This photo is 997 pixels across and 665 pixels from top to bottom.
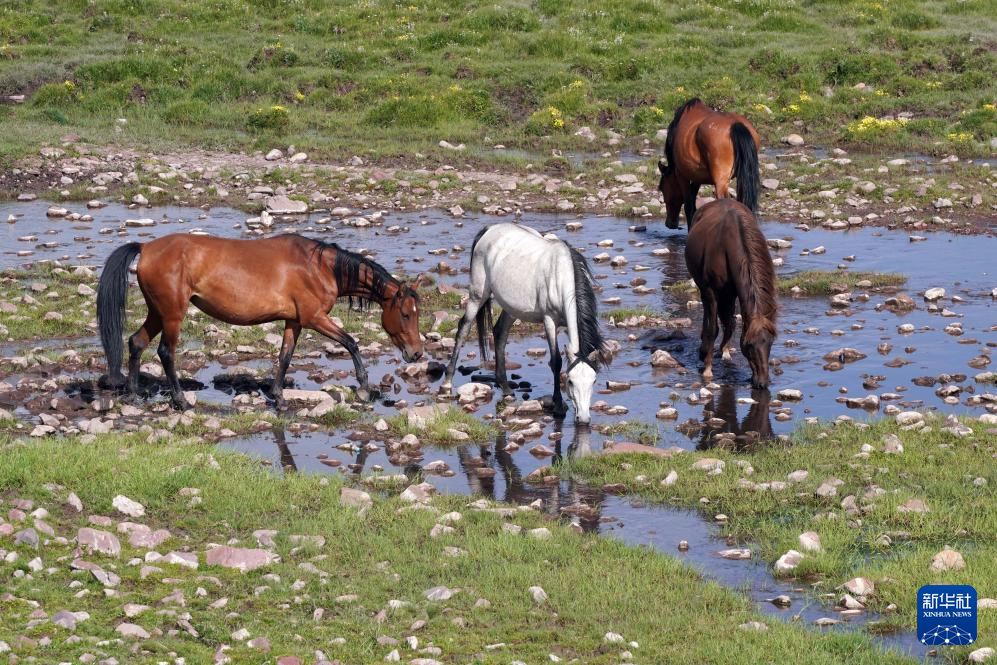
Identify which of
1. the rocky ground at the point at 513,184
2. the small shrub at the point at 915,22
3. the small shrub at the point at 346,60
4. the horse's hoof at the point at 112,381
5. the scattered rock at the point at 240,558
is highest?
the small shrub at the point at 915,22

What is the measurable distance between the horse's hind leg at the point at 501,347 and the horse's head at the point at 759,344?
2549 millimetres

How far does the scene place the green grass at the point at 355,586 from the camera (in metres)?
7.40

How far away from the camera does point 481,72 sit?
3012 centimetres

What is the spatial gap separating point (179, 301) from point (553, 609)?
239 inches

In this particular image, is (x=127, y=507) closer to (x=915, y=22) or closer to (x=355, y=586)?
(x=355, y=586)

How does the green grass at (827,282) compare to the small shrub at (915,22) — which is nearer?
the green grass at (827,282)

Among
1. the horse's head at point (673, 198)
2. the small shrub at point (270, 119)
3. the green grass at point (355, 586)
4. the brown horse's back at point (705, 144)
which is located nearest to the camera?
the green grass at point (355, 586)

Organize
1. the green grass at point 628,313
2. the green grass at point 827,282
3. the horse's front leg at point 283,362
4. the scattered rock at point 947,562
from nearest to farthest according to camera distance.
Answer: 1. the scattered rock at point 947,562
2. the horse's front leg at point 283,362
3. the green grass at point 628,313
4. the green grass at point 827,282

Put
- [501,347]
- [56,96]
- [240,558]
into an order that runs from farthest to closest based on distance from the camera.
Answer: [56,96] < [501,347] < [240,558]

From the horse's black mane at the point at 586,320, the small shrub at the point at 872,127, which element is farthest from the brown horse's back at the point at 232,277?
the small shrub at the point at 872,127

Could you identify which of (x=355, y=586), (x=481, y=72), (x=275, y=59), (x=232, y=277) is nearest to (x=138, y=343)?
(x=232, y=277)

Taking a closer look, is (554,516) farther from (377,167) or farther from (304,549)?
(377,167)

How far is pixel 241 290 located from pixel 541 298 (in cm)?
304

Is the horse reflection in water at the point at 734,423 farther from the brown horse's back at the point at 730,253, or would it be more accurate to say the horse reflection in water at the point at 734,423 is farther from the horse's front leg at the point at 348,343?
the horse's front leg at the point at 348,343
